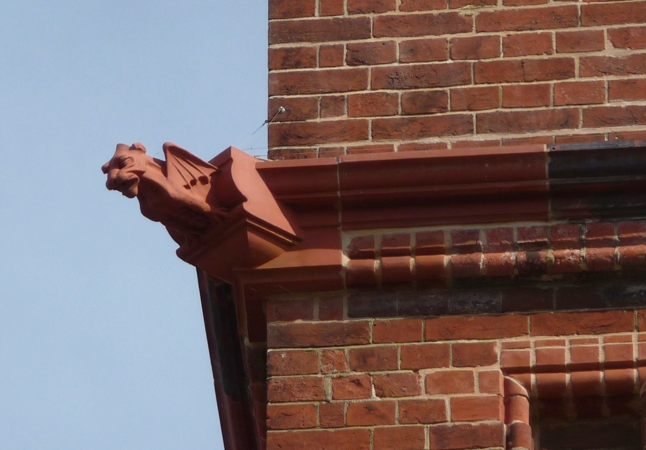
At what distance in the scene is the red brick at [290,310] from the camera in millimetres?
6438

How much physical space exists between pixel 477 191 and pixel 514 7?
2.62 ft

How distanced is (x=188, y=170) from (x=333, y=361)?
808 mm

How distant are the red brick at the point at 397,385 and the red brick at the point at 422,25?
1330 mm

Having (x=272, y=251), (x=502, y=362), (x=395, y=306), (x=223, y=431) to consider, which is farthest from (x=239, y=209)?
(x=223, y=431)

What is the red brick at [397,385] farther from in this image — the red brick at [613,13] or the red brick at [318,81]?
the red brick at [613,13]

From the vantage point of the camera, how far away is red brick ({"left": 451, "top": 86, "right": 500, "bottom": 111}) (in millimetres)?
6688

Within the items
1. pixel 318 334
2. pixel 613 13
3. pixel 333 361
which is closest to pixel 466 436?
pixel 333 361

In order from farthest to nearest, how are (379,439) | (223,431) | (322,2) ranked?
(223,431)
(322,2)
(379,439)

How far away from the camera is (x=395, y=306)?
640cm

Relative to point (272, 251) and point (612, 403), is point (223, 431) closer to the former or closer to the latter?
point (272, 251)

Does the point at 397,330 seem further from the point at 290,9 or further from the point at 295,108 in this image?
the point at 290,9

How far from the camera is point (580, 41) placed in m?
6.77

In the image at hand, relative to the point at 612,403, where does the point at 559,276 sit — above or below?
above

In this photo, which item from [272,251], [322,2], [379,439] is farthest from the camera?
[322,2]
